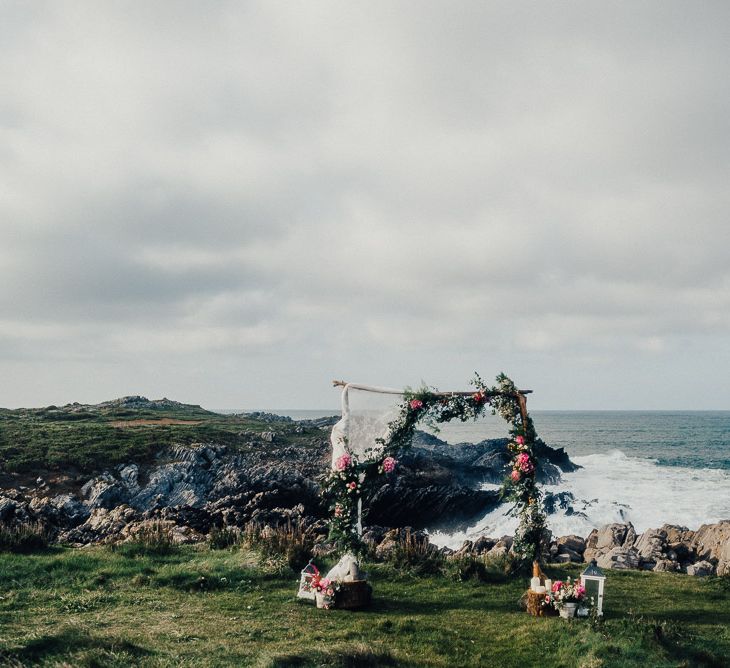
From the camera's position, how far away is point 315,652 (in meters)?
7.32

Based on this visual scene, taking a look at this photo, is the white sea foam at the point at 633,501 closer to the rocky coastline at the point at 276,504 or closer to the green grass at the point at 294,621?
the rocky coastline at the point at 276,504

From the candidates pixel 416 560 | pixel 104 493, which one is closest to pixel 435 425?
pixel 416 560

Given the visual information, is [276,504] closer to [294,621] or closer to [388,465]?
[388,465]

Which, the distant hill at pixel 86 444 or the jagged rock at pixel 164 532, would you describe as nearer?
the jagged rock at pixel 164 532

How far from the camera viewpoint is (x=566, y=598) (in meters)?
10.1

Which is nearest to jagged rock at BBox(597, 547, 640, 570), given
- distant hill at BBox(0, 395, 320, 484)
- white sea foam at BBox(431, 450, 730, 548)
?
white sea foam at BBox(431, 450, 730, 548)

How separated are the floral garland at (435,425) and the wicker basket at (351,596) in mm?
1073

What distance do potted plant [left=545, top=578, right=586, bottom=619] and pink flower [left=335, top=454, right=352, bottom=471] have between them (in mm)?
4658

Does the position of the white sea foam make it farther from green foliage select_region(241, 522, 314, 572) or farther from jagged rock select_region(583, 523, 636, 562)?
green foliage select_region(241, 522, 314, 572)

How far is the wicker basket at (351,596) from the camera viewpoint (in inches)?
410

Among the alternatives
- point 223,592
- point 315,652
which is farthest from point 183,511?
point 315,652

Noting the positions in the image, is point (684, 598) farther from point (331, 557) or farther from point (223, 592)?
point (223, 592)

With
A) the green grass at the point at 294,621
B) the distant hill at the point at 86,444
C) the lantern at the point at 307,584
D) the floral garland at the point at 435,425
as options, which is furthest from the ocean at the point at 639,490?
the distant hill at the point at 86,444

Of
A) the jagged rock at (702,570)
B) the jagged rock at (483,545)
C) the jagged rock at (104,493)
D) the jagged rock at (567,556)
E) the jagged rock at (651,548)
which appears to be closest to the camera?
the jagged rock at (702,570)
